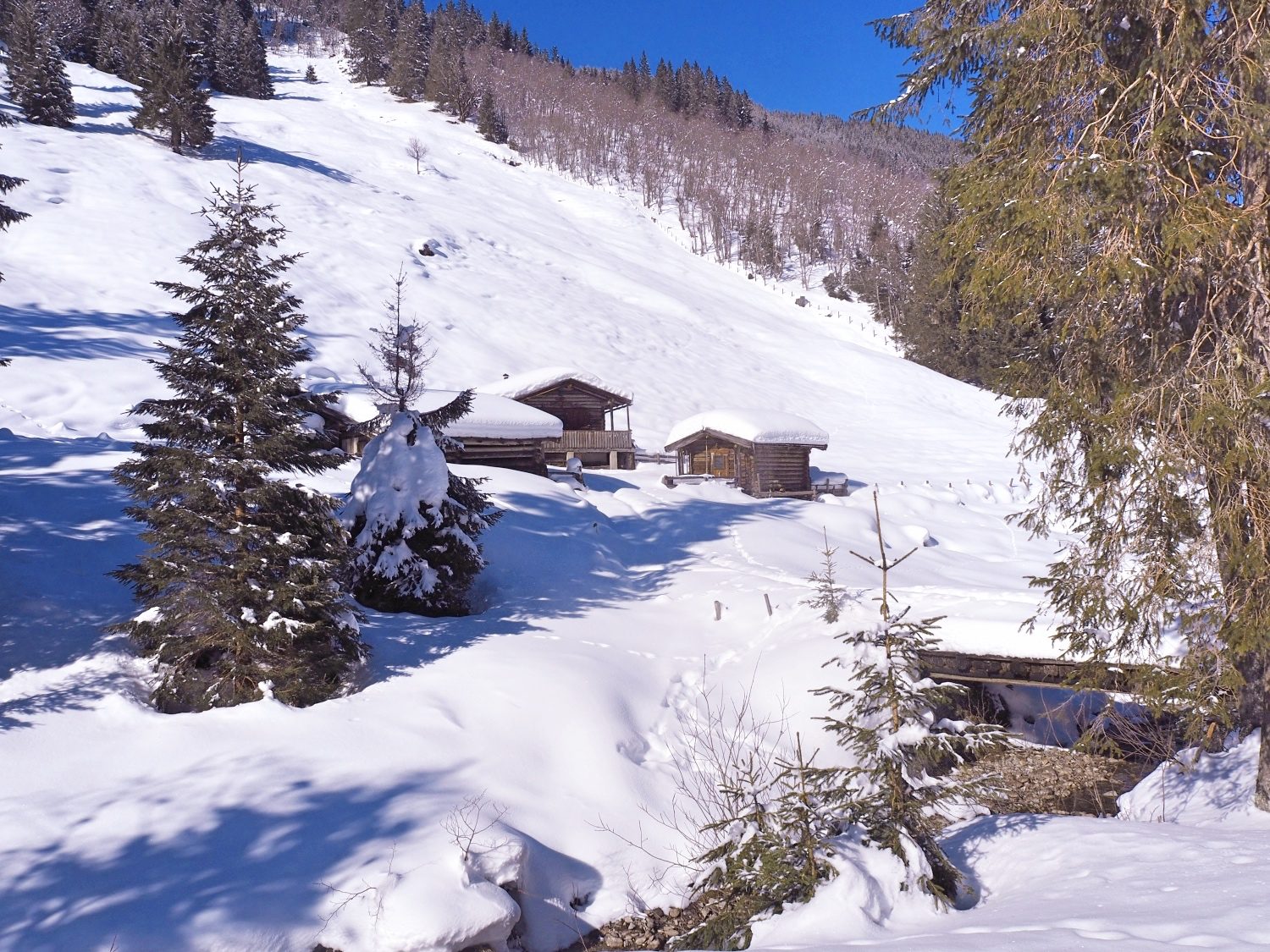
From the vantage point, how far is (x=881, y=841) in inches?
235

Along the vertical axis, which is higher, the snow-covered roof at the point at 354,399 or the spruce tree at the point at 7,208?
the spruce tree at the point at 7,208

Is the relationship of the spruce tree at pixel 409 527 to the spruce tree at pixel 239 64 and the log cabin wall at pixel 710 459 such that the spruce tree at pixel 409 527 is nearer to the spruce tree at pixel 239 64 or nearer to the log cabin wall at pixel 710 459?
the log cabin wall at pixel 710 459

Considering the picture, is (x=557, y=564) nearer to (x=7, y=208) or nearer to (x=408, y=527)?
(x=408, y=527)

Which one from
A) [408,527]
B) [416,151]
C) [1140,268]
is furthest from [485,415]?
[416,151]

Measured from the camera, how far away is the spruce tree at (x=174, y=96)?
5441 centimetres

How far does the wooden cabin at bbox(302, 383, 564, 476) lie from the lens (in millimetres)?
27906

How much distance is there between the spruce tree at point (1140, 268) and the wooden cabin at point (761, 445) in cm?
2420

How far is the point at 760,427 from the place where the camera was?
32656mm

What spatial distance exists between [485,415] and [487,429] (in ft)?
1.99

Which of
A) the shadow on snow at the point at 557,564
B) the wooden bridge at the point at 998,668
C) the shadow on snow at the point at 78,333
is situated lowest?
the wooden bridge at the point at 998,668

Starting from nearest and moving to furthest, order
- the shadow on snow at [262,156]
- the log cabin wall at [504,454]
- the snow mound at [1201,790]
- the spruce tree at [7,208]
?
the snow mound at [1201,790], the spruce tree at [7,208], the log cabin wall at [504,454], the shadow on snow at [262,156]

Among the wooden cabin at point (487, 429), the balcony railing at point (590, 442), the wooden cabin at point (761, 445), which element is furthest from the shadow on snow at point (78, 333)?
the wooden cabin at point (761, 445)

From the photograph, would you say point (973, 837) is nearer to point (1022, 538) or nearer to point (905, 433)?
point (1022, 538)

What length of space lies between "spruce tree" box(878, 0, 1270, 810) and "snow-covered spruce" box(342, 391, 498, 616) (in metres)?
9.49
